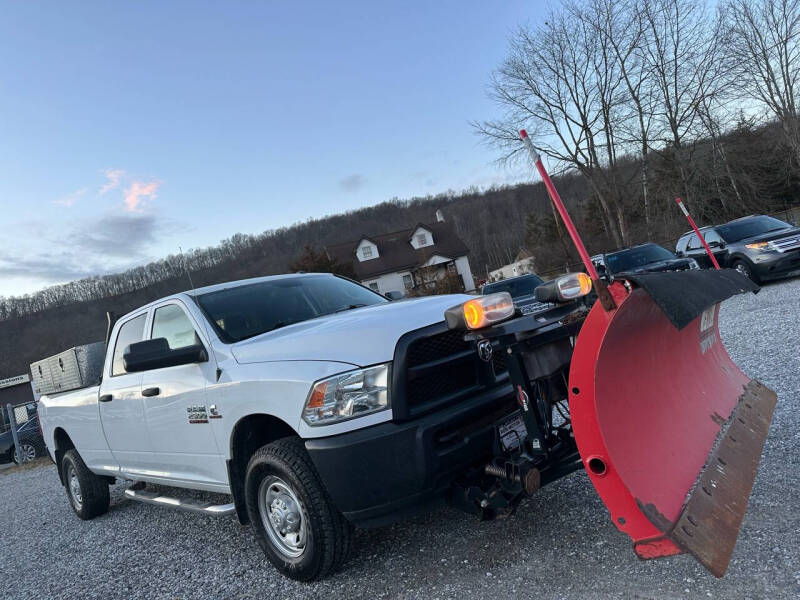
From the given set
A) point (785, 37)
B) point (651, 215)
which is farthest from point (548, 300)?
point (651, 215)

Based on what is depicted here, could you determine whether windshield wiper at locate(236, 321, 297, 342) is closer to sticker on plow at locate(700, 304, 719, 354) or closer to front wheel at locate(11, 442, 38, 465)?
→ sticker on plow at locate(700, 304, 719, 354)

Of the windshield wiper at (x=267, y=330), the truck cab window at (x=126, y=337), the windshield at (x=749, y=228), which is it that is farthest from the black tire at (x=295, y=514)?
the windshield at (x=749, y=228)

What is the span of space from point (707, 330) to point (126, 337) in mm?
4695

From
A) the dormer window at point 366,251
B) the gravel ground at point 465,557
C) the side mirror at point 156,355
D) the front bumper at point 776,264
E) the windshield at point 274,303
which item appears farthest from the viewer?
the dormer window at point 366,251

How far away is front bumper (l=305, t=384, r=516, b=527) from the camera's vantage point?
2818 mm

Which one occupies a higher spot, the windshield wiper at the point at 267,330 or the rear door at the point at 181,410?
the windshield wiper at the point at 267,330

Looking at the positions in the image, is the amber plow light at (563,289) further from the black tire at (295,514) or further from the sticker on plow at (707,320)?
the black tire at (295,514)

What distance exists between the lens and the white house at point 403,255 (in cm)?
4706

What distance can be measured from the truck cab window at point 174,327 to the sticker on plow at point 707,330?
3280 millimetres

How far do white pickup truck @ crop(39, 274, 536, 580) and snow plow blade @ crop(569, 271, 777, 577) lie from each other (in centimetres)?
51

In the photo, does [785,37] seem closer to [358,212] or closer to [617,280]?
[617,280]

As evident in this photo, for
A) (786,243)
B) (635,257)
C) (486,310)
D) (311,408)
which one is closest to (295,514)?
(311,408)

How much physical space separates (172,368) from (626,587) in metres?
3.14

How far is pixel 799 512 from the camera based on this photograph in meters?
2.86
